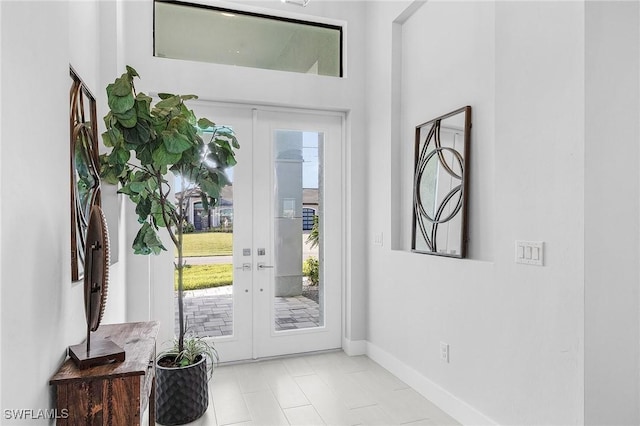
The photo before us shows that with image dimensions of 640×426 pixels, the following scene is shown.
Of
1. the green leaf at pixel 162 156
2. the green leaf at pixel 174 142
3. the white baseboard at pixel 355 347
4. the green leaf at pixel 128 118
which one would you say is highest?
the green leaf at pixel 128 118

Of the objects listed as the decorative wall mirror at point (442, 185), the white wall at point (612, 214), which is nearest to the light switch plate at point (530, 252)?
the white wall at point (612, 214)

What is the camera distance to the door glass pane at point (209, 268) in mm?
3494

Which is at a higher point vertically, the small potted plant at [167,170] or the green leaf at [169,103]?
the green leaf at [169,103]

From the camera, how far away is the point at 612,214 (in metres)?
1.83

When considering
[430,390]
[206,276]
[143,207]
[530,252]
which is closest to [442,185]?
[530,252]

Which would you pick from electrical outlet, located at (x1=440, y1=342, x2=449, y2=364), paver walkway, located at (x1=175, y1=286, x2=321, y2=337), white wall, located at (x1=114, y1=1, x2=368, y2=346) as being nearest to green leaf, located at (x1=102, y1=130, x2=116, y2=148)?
white wall, located at (x1=114, y1=1, x2=368, y2=346)

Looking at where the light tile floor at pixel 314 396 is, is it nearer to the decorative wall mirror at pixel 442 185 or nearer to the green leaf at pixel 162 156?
the decorative wall mirror at pixel 442 185

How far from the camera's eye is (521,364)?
2131mm

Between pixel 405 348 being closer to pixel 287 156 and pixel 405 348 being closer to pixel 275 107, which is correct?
pixel 287 156

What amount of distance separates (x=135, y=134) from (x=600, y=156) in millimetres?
2192

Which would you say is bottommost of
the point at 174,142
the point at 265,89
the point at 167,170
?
the point at 167,170

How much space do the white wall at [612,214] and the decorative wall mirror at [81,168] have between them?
87.0 inches

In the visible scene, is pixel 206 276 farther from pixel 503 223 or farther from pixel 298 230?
pixel 503 223

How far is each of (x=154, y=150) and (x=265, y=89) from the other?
5.21ft
